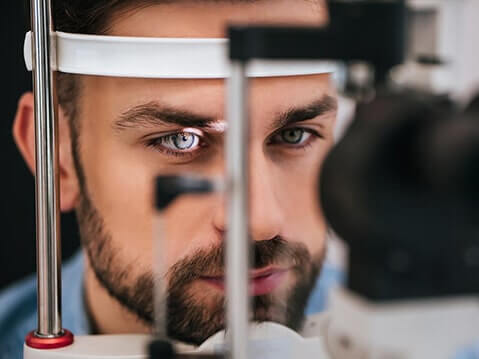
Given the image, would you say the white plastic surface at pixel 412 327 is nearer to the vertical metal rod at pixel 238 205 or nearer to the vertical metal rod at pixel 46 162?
the vertical metal rod at pixel 238 205

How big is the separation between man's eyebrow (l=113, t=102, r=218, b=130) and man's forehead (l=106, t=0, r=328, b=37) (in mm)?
111

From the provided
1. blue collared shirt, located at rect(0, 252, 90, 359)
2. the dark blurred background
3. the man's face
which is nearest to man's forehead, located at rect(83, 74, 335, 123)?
the man's face

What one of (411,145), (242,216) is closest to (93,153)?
(242,216)

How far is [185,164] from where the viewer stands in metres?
1.35

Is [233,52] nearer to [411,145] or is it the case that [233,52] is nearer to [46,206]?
[411,145]

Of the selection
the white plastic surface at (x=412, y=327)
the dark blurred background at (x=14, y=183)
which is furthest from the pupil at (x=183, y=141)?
the white plastic surface at (x=412, y=327)

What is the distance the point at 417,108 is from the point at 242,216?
0.19m

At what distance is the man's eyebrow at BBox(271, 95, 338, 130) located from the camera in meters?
1.33

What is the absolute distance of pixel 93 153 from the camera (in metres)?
1.37

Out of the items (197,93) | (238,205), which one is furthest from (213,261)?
(238,205)

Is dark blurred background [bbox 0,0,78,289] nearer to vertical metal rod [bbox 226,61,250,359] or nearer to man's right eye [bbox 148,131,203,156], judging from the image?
man's right eye [bbox 148,131,203,156]

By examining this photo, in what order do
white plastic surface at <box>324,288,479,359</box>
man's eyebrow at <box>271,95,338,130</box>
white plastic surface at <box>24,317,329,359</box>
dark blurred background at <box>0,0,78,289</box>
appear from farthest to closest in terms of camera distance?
dark blurred background at <box>0,0,78,289</box> → man's eyebrow at <box>271,95,338,130</box> → white plastic surface at <box>24,317,329,359</box> → white plastic surface at <box>324,288,479,359</box>

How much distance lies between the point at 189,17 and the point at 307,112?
237 millimetres

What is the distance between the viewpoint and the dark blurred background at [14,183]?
1.69 metres
